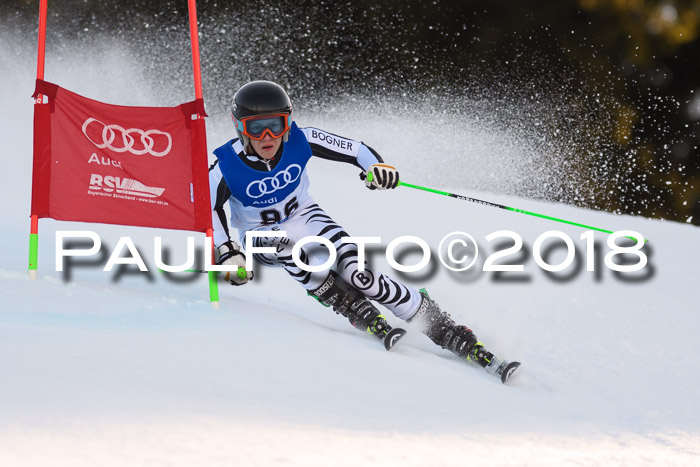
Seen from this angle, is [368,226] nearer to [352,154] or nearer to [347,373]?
[352,154]

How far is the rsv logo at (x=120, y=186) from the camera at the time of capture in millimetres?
3307

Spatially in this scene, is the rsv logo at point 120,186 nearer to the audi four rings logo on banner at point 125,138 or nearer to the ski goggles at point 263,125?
the audi four rings logo on banner at point 125,138

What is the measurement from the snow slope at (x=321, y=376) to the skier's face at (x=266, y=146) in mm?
732

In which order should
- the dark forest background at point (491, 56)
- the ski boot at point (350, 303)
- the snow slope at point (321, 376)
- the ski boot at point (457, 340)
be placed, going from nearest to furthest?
the snow slope at point (321, 376) → the ski boot at point (457, 340) → the ski boot at point (350, 303) → the dark forest background at point (491, 56)

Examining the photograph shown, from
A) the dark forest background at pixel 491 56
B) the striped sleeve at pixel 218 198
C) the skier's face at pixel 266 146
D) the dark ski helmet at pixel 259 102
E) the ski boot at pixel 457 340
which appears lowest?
the ski boot at pixel 457 340

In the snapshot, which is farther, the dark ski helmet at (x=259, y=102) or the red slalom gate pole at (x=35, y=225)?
the dark ski helmet at (x=259, y=102)

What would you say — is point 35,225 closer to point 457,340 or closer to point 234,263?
point 234,263

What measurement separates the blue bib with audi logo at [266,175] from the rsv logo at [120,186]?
37 cm

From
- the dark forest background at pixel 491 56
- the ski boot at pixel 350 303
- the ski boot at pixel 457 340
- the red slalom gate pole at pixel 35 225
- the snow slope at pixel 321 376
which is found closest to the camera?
the snow slope at pixel 321 376

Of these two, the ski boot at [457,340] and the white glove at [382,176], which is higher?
the white glove at [382,176]

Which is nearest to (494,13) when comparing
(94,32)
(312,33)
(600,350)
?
(312,33)

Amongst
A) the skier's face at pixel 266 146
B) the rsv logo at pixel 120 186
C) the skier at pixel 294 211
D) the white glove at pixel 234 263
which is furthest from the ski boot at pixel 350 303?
the rsv logo at pixel 120 186

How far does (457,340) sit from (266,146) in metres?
1.28

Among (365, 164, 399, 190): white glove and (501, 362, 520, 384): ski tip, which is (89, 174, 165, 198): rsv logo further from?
(501, 362, 520, 384): ski tip
